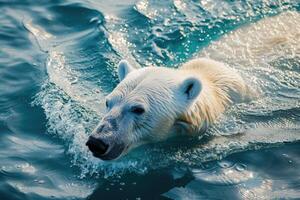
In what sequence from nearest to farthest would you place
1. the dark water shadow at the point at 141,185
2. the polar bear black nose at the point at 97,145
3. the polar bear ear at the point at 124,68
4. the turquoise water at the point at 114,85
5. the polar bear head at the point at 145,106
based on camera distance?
the polar bear black nose at the point at 97,145, the polar bear head at the point at 145,106, the dark water shadow at the point at 141,185, the turquoise water at the point at 114,85, the polar bear ear at the point at 124,68

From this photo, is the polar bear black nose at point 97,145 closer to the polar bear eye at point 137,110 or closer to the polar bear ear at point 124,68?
the polar bear eye at point 137,110

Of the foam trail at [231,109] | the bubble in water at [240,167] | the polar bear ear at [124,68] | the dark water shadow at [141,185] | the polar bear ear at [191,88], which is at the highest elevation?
the polar bear ear at [124,68]

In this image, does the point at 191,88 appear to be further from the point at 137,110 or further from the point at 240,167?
the point at 240,167

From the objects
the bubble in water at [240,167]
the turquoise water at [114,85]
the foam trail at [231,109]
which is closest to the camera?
the turquoise water at [114,85]

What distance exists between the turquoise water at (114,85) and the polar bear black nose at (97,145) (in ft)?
2.40

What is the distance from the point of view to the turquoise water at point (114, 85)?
6.47 metres

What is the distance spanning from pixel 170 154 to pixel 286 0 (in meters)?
5.40

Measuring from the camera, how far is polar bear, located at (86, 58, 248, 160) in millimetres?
5943

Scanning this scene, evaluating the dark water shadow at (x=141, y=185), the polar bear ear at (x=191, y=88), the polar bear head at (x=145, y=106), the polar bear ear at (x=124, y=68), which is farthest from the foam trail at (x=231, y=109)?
the polar bear ear at (x=124, y=68)

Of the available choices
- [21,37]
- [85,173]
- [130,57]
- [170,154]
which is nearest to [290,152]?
[170,154]

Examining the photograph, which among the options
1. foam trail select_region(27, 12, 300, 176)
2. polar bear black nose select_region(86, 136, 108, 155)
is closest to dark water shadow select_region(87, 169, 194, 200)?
foam trail select_region(27, 12, 300, 176)

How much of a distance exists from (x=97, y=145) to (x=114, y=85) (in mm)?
3294

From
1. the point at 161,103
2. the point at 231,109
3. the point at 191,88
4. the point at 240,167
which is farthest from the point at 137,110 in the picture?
the point at 231,109

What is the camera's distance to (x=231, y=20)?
10.6 metres
